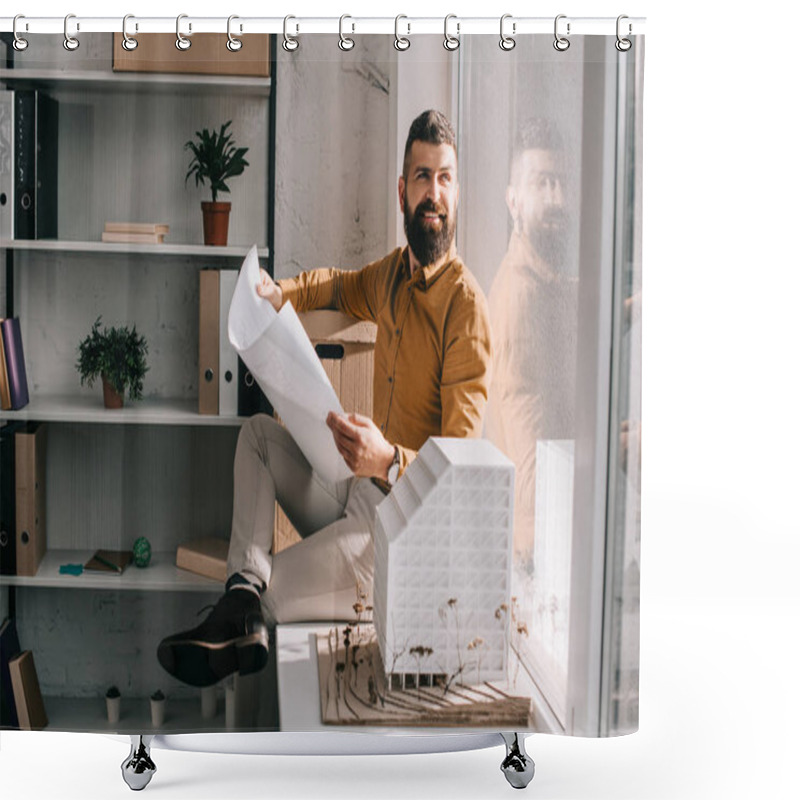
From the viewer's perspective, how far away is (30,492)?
2.23m

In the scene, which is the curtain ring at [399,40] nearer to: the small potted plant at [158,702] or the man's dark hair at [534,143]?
the man's dark hair at [534,143]

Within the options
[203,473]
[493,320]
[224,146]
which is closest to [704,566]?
[493,320]

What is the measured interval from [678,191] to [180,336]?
156cm

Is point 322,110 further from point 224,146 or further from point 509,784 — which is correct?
point 509,784

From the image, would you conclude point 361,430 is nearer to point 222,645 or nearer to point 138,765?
point 222,645

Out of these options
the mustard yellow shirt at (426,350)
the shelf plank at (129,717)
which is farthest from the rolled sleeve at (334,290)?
the shelf plank at (129,717)

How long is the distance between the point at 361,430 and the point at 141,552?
1.58ft

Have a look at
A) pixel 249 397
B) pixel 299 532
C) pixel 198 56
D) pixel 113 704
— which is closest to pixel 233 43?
pixel 198 56

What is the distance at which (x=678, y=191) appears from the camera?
10.3ft

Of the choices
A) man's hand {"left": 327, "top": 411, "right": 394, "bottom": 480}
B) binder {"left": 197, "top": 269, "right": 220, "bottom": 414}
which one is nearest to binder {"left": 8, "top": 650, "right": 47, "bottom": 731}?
binder {"left": 197, "top": 269, "right": 220, "bottom": 414}

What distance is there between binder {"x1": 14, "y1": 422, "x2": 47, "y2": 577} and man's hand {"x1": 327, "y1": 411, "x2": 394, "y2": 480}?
560 millimetres

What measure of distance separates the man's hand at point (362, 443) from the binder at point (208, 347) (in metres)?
0.23

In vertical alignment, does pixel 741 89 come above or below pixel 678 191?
above

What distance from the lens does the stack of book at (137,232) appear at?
2.17 m
